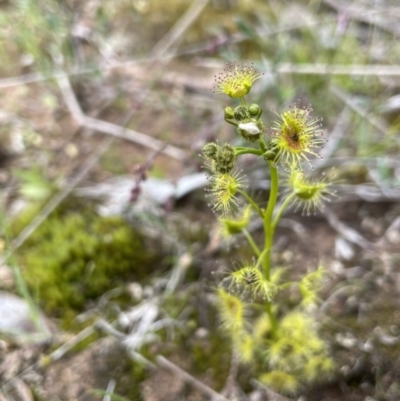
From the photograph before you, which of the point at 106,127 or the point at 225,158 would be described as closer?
the point at 225,158

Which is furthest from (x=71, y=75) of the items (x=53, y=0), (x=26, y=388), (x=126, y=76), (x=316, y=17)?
(x=26, y=388)

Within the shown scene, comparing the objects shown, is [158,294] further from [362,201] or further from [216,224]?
[362,201]

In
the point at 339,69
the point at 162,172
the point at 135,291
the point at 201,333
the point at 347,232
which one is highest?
the point at 339,69

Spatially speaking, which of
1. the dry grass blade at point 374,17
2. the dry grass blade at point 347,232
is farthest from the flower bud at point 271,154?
the dry grass blade at point 374,17

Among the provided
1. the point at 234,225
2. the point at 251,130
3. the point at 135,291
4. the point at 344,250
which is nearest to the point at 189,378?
the point at 135,291

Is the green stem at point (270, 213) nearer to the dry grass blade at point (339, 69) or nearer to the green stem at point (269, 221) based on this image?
the green stem at point (269, 221)

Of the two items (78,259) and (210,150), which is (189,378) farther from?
(210,150)
